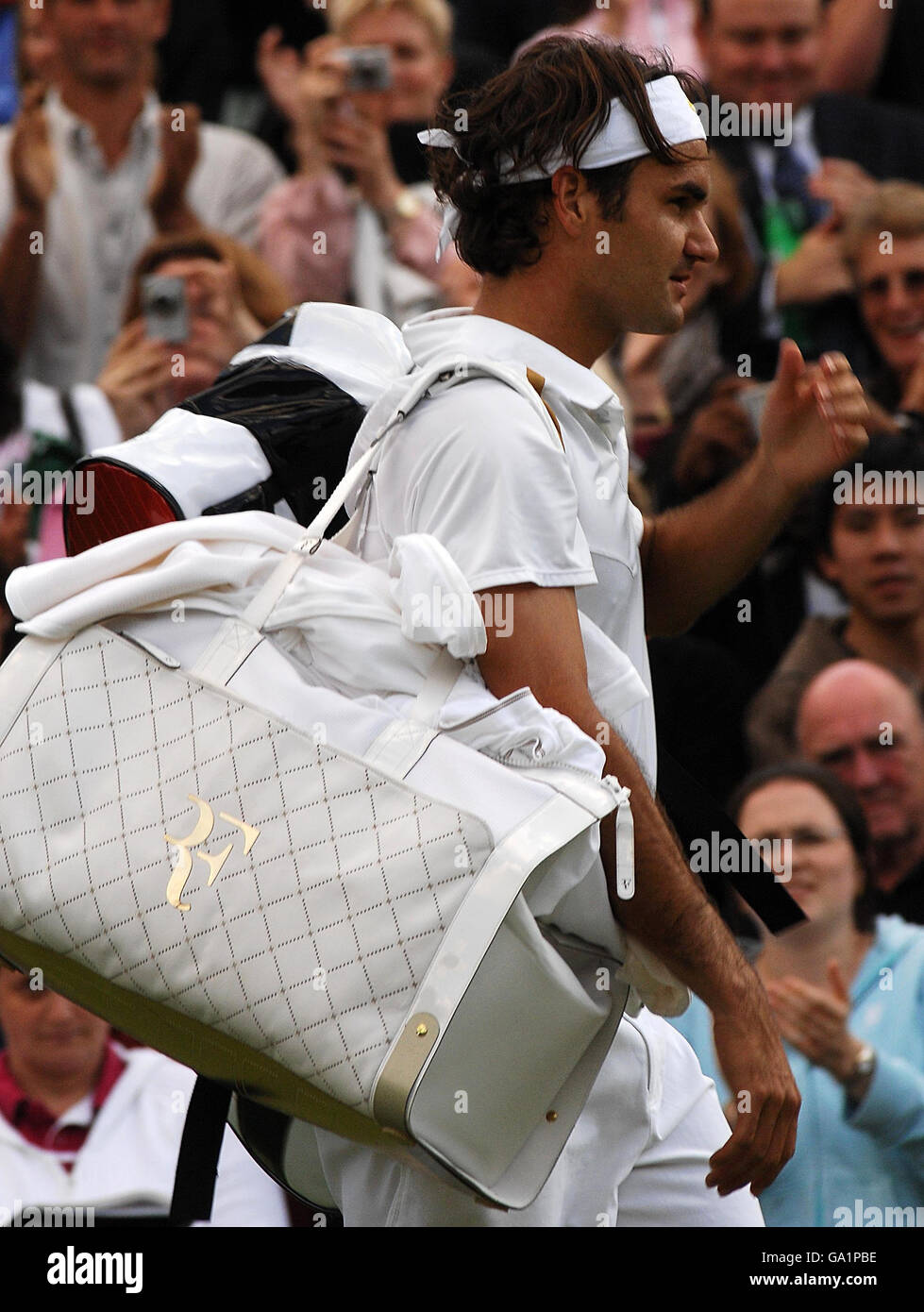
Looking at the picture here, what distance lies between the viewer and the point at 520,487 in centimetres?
216

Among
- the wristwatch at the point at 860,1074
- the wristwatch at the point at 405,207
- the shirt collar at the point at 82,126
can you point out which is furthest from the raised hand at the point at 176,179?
the wristwatch at the point at 860,1074

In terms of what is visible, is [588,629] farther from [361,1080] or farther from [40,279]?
[40,279]

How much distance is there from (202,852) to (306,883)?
0.12m

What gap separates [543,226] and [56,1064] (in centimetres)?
255

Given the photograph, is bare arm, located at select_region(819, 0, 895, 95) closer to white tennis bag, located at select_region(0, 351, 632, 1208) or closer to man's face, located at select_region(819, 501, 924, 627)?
man's face, located at select_region(819, 501, 924, 627)

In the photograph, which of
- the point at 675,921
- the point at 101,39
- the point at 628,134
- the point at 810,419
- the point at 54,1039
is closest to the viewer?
the point at 675,921

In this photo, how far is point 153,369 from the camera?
527 cm

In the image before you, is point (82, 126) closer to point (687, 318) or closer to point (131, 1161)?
point (687, 318)

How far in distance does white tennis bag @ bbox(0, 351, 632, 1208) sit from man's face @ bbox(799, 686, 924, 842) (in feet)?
8.34

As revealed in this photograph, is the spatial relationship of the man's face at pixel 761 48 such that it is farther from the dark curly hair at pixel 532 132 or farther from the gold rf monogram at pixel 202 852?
the gold rf monogram at pixel 202 852

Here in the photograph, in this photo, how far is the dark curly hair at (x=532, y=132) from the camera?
7.77 feet

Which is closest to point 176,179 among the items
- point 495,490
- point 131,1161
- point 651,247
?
point 131,1161

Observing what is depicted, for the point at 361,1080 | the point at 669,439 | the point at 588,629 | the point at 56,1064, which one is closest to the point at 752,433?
the point at 669,439
